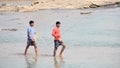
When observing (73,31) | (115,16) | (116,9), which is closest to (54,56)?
(73,31)

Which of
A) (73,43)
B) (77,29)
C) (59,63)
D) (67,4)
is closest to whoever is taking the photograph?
(59,63)

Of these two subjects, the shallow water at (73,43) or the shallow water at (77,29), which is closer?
the shallow water at (73,43)

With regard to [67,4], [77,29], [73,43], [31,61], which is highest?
[31,61]

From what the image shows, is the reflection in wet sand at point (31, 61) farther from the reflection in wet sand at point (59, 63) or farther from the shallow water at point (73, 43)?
the reflection in wet sand at point (59, 63)

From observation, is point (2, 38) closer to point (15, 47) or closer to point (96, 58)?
point (15, 47)

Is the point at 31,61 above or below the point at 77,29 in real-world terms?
above

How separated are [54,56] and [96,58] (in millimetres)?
1747

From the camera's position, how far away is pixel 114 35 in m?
23.2

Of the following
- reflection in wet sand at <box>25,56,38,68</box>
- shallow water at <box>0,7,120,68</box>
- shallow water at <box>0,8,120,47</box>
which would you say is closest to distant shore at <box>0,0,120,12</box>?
shallow water at <box>0,8,120,47</box>

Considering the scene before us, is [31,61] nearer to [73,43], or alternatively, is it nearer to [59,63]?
[59,63]

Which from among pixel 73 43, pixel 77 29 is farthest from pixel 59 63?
pixel 77 29

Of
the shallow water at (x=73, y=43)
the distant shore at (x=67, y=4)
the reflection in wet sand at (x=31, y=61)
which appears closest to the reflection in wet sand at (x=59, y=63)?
the shallow water at (x=73, y=43)

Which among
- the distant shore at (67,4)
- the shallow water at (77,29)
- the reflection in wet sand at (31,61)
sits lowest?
the distant shore at (67,4)

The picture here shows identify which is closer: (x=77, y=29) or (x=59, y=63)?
(x=59, y=63)
